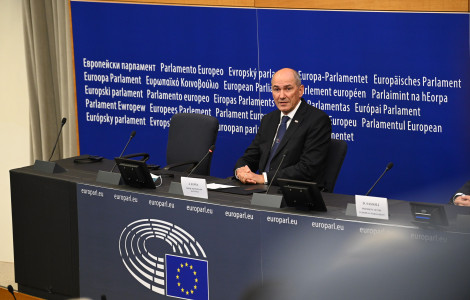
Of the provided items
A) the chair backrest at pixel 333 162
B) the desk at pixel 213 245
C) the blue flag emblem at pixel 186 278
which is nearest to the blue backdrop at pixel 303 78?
the chair backrest at pixel 333 162

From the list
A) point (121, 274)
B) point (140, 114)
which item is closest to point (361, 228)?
point (121, 274)

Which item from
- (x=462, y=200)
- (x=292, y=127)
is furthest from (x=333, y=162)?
(x=462, y=200)

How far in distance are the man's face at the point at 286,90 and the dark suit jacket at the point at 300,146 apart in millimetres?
77

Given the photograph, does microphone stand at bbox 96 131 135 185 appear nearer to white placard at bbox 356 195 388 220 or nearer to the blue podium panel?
the blue podium panel

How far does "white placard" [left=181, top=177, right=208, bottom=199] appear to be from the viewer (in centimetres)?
442

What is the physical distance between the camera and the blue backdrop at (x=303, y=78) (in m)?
5.76

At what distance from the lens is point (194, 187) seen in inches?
175

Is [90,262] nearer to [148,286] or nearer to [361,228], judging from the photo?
[148,286]

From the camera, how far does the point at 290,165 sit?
546cm

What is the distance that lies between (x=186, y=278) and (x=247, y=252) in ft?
1.45

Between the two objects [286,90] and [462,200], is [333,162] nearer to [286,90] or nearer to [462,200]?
[286,90]

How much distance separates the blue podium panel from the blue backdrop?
1798mm

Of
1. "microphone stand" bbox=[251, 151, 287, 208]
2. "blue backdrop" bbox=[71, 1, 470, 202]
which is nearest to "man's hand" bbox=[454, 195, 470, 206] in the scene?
"microphone stand" bbox=[251, 151, 287, 208]

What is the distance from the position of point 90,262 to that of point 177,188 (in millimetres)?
793
